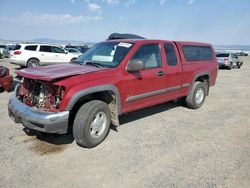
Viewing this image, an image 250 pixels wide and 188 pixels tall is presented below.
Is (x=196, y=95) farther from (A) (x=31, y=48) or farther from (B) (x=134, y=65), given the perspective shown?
(A) (x=31, y=48)

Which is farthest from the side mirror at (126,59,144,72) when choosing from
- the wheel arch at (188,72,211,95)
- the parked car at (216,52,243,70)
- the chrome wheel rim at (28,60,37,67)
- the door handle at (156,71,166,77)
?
the parked car at (216,52,243,70)

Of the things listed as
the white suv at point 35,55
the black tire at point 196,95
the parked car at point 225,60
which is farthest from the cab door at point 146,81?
the parked car at point 225,60

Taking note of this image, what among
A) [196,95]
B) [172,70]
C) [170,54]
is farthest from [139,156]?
[196,95]

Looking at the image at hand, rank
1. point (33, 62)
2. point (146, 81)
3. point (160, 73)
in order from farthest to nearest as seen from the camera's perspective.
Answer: point (33, 62) → point (160, 73) → point (146, 81)

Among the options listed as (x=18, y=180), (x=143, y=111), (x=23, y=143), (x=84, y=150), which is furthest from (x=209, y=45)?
(x=18, y=180)

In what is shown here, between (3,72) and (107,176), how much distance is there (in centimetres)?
610

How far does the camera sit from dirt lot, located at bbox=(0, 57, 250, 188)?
3.24 meters

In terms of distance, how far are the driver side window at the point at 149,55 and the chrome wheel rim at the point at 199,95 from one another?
2.10 metres

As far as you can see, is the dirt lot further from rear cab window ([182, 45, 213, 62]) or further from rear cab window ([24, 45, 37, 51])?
rear cab window ([24, 45, 37, 51])

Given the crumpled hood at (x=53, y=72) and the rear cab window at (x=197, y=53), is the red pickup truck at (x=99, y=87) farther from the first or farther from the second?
the rear cab window at (x=197, y=53)

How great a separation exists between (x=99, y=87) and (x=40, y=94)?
0.99 meters

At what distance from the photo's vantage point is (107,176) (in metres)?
3.33

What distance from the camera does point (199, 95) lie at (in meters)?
6.97

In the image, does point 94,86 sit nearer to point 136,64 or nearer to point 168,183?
point 136,64
